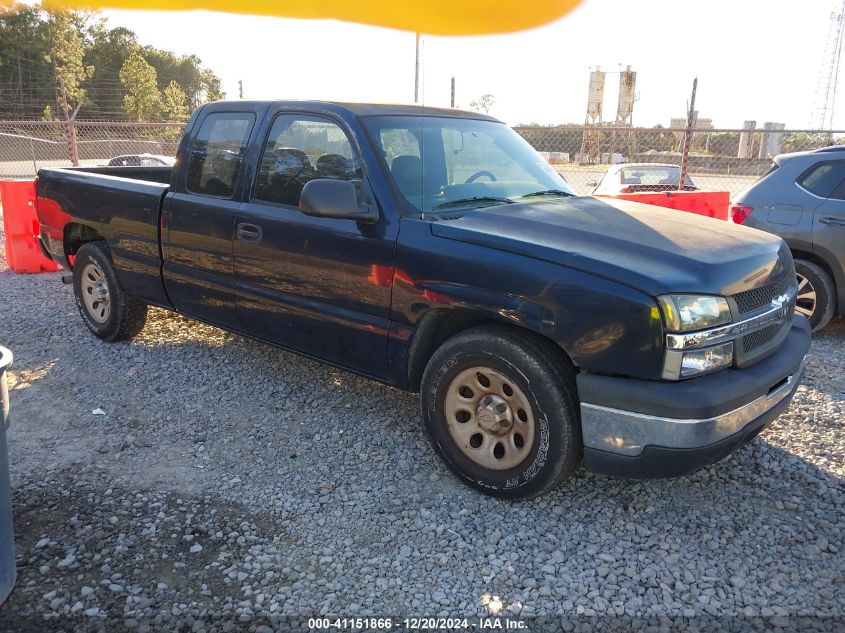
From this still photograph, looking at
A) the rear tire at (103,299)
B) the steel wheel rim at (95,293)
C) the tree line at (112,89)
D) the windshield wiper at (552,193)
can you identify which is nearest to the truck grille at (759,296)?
the windshield wiper at (552,193)

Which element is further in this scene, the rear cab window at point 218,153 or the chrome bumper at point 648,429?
the rear cab window at point 218,153

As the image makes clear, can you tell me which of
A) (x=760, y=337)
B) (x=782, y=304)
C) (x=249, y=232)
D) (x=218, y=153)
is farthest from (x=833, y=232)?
(x=218, y=153)

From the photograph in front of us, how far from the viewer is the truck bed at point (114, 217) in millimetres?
4812

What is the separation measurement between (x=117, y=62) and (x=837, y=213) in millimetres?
32754

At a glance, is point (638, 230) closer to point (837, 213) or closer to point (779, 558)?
point (779, 558)

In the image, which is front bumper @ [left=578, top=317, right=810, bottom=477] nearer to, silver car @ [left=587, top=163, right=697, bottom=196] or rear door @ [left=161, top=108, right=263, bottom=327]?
rear door @ [left=161, top=108, right=263, bottom=327]

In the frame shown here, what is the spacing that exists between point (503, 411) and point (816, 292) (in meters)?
4.04

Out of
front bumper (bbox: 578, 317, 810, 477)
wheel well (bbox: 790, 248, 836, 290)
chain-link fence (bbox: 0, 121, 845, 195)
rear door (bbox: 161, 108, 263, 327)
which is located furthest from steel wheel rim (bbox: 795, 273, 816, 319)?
rear door (bbox: 161, 108, 263, 327)

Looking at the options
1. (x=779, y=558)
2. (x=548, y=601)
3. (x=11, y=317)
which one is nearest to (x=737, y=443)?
(x=779, y=558)

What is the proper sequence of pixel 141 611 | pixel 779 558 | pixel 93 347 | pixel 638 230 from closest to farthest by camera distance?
1. pixel 141 611
2. pixel 779 558
3. pixel 638 230
4. pixel 93 347

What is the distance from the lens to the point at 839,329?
639cm

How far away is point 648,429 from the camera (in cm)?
279

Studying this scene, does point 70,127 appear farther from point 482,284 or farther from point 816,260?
point 816,260

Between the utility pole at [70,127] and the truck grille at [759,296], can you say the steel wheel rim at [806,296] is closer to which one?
the truck grille at [759,296]
